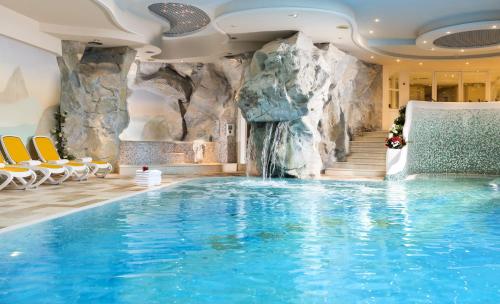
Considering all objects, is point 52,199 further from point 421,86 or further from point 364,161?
point 421,86

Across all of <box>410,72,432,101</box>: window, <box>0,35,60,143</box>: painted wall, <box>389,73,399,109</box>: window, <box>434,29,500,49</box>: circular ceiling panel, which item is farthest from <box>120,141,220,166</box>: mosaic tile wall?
<box>410,72,432,101</box>: window

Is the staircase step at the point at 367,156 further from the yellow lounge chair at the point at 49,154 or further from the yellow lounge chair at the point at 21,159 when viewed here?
the yellow lounge chair at the point at 21,159

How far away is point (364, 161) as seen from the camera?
15898 mm

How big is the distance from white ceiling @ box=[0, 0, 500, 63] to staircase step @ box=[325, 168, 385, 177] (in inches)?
161

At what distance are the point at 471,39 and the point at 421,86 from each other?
322 inches

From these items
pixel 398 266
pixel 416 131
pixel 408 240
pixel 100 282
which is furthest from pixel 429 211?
pixel 416 131

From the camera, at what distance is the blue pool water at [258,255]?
10.6 feet

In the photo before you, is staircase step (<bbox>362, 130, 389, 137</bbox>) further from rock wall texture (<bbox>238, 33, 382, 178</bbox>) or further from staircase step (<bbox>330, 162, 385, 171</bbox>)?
rock wall texture (<bbox>238, 33, 382, 178</bbox>)

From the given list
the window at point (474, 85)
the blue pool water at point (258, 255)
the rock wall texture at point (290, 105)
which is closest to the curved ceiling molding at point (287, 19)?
the rock wall texture at point (290, 105)

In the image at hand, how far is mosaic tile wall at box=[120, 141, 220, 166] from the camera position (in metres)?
16.8

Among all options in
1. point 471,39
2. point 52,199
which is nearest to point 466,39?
point 471,39

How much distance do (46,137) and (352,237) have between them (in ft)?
32.1

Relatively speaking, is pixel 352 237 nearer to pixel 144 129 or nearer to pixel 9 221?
pixel 9 221

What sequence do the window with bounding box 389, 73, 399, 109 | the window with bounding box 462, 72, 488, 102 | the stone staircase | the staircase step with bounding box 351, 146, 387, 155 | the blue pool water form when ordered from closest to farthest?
1. the blue pool water
2. the stone staircase
3. the staircase step with bounding box 351, 146, 387, 155
4. the window with bounding box 389, 73, 399, 109
5. the window with bounding box 462, 72, 488, 102
